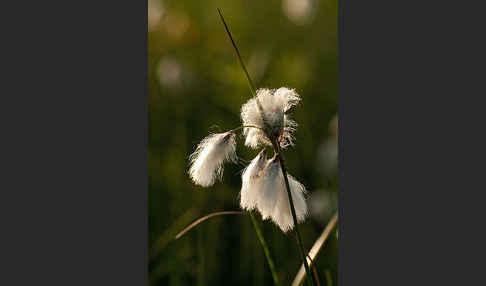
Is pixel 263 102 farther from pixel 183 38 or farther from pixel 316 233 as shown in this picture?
pixel 183 38

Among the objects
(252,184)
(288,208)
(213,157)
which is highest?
(213,157)

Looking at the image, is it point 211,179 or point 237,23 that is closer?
point 211,179

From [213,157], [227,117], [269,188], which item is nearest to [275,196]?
[269,188]

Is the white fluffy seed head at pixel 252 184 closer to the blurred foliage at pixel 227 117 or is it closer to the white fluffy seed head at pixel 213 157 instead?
the white fluffy seed head at pixel 213 157

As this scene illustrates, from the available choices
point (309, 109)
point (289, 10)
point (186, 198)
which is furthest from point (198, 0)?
point (186, 198)

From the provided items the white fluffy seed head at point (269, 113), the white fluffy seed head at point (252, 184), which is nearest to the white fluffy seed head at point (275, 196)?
the white fluffy seed head at point (252, 184)

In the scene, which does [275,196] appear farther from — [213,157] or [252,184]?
[213,157]

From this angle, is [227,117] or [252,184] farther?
[227,117]
